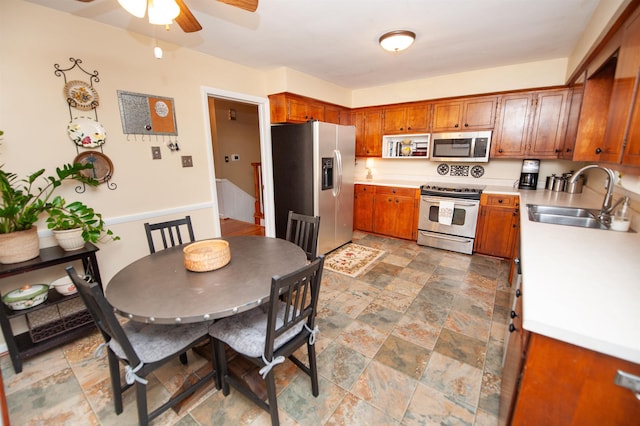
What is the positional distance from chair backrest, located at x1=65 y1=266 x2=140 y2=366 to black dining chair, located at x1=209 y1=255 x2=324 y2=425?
1.28 ft

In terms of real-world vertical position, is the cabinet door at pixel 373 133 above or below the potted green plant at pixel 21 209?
above

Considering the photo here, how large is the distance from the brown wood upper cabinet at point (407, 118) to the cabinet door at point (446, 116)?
113mm

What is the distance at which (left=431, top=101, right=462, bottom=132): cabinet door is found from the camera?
148 inches

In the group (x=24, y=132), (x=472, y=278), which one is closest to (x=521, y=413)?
(x=472, y=278)

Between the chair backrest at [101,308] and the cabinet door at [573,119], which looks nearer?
the chair backrest at [101,308]

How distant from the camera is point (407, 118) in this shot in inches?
165

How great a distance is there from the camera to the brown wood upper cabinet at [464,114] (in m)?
3.56

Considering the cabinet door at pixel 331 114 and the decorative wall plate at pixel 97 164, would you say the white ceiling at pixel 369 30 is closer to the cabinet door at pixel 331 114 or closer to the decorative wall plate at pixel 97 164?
the cabinet door at pixel 331 114

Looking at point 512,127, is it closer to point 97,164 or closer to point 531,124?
point 531,124

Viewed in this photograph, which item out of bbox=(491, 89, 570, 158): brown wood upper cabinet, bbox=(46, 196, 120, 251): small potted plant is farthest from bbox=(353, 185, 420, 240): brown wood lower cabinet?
bbox=(46, 196, 120, 251): small potted plant

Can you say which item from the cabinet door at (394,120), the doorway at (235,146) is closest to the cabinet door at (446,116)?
the cabinet door at (394,120)

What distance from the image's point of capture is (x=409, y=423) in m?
1.45

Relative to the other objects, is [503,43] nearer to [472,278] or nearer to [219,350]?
[472,278]

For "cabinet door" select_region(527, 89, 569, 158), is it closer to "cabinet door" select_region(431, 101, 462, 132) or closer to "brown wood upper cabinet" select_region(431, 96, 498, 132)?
"brown wood upper cabinet" select_region(431, 96, 498, 132)
